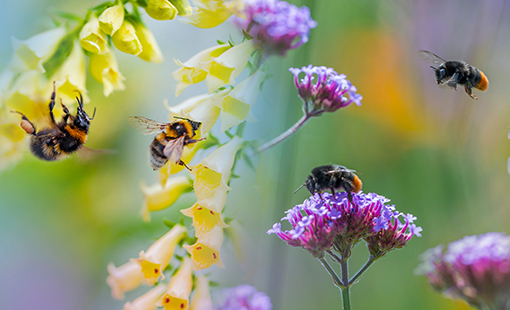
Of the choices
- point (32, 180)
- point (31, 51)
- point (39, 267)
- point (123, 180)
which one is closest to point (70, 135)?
point (31, 51)

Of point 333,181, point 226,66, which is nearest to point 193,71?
point 226,66

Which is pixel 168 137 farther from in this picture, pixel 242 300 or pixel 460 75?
pixel 460 75

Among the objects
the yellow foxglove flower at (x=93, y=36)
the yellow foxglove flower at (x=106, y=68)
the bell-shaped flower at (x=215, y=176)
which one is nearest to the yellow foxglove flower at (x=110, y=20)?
the yellow foxglove flower at (x=93, y=36)

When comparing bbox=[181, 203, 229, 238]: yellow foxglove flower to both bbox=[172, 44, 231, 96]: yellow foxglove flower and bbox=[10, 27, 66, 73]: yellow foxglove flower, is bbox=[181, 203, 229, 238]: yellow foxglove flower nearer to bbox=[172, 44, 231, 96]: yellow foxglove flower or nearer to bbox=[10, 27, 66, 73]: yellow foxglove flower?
bbox=[172, 44, 231, 96]: yellow foxglove flower

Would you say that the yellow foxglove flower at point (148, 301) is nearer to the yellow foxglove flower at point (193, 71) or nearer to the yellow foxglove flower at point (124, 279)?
the yellow foxglove flower at point (124, 279)

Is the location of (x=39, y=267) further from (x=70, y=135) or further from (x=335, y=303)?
(x=335, y=303)
